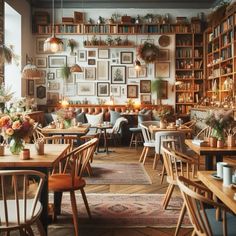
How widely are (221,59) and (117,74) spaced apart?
3.29 metres

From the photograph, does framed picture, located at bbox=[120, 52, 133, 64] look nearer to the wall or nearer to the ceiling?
the wall

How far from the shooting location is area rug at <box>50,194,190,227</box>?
380 centimetres

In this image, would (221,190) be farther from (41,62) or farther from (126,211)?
(41,62)

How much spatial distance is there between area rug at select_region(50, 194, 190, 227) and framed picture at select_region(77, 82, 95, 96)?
653cm

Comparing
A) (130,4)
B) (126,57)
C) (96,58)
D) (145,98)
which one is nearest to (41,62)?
(96,58)

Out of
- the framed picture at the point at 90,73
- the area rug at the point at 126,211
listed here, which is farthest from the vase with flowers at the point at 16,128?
the framed picture at the point at 90,73

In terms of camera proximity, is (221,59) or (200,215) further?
(221,59)

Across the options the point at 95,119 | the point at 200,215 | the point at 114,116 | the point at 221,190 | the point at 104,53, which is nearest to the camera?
the point at 200,215

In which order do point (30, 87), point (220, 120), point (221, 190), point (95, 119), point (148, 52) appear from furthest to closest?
point (148, 52) → point (30, 87) → point (95, 119) → point (220, 120) → point (221, 190)

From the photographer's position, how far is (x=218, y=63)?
9.59 m

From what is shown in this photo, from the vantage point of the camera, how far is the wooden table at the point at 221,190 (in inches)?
80.3

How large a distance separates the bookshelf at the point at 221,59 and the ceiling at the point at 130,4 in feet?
3.30

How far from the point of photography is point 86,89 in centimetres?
1112

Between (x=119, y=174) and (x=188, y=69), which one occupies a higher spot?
(x=188, y=69)
